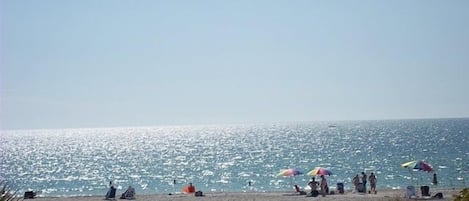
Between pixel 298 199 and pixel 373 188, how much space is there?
5447 mm

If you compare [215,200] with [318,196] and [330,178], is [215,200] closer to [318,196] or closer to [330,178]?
[318,196]

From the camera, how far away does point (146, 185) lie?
57.1 metres

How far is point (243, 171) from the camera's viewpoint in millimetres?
67188

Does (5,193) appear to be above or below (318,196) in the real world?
above

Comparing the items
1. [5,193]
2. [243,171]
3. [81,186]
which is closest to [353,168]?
[243,171]

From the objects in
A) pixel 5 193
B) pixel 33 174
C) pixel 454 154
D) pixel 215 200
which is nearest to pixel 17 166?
pixel 33 174

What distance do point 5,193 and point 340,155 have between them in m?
79.1

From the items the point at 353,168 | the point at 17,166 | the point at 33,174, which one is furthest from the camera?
the point at 17,166

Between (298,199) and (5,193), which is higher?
(5,193)

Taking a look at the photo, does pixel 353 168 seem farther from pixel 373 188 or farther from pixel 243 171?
pixel 373 188

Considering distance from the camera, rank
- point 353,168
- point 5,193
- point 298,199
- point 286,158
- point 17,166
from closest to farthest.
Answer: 1. point 5,193
2. point 298,199
3. point 353,168
4. point 286,158
5. point 17,166

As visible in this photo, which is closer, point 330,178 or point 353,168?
point 330,178

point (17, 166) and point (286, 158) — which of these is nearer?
point (286, 158)

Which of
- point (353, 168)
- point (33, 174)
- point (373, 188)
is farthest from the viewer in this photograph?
point (33, 174)
